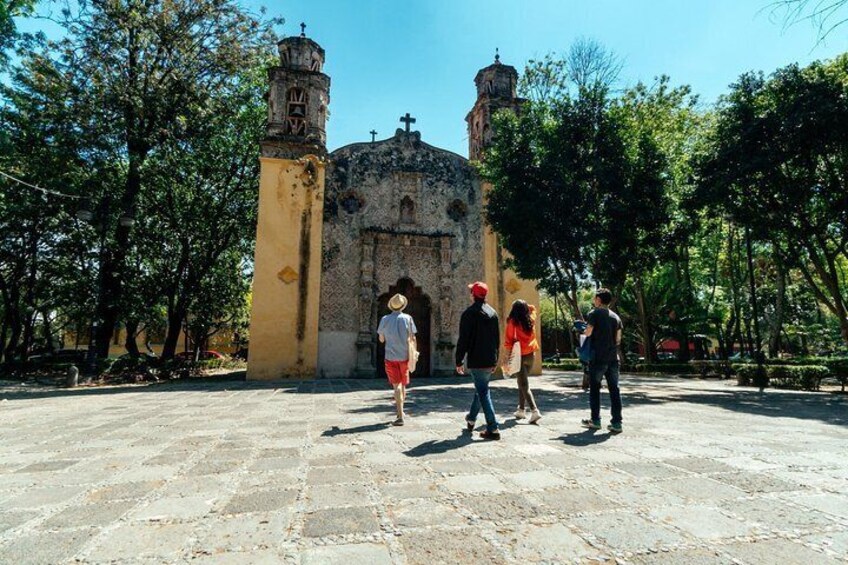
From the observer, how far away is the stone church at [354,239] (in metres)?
15.4

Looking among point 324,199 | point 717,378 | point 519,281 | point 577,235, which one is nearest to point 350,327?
point 324,199

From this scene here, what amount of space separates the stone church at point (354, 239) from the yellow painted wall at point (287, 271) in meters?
0.03

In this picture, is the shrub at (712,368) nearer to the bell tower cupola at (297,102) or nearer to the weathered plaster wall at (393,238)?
the weathered plaster wall at (393,238)

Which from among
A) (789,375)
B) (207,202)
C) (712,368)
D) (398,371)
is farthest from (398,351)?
(712,368)

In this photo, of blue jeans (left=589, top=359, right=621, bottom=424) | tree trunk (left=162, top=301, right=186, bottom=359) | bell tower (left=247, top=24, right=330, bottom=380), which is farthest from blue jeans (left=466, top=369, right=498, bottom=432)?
tree trunk (left=162, top=301, right=186, bottom=359)

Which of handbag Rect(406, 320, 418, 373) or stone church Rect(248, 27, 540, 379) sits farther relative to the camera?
stone church Rect(248, 27, 540, 379)

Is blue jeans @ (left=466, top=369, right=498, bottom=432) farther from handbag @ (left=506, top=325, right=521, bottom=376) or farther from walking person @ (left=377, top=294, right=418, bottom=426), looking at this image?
walking person @ (left=377, top=294, right=418, bottom=426)

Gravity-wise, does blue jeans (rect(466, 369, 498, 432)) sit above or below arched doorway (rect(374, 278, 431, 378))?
below

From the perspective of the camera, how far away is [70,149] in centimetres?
1588

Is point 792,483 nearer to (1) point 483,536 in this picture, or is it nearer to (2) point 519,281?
(1) point 483,536

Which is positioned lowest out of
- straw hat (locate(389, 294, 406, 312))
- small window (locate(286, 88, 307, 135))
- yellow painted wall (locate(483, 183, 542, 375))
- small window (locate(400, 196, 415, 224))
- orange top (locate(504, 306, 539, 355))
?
orange top (locate(504, 306, 539, 355))

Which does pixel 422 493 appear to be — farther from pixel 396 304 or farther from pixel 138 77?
pixel 138 77

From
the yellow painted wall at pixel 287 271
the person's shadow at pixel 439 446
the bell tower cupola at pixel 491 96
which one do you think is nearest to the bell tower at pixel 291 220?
the yellow painted wall at pixel 287 271

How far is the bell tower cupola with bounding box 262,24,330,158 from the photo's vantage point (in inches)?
638
